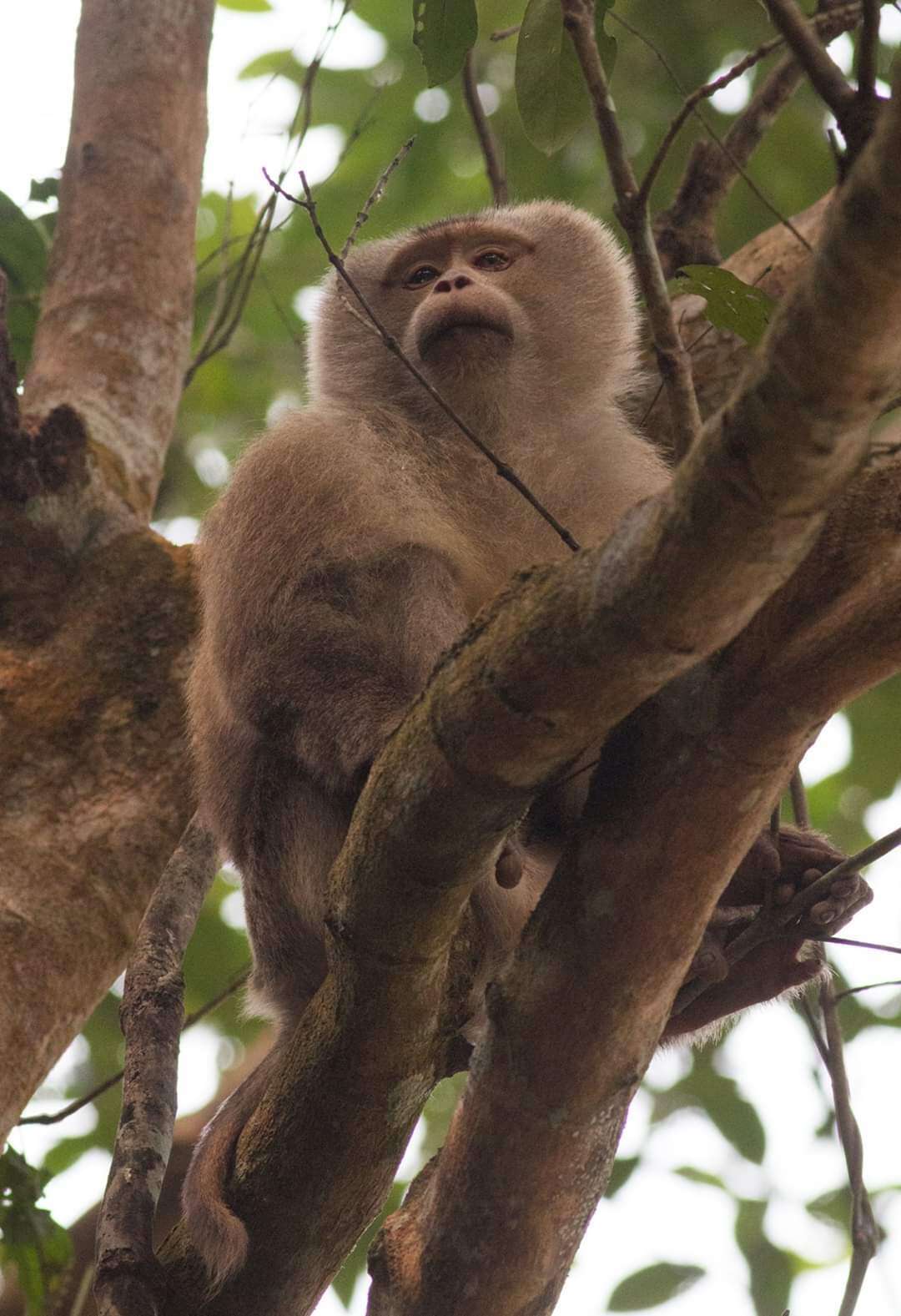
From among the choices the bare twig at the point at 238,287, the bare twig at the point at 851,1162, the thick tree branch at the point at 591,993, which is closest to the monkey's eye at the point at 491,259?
the bare twig at the point at 238,287

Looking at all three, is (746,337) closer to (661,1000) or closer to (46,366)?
A: (661,1000)

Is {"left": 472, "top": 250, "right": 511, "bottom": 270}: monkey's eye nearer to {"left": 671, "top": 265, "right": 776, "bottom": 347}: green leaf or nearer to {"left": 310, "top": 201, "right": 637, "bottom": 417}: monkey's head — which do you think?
{"left": 310, "top": 201, "right": 637, "bottom": 417}: monkey's head

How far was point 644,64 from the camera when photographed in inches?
227

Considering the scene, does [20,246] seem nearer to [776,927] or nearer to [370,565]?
[370,565]

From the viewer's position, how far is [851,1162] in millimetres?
3666

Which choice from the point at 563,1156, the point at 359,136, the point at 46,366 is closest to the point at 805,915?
the point at 563,1156

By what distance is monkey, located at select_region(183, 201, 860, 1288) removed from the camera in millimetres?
3500

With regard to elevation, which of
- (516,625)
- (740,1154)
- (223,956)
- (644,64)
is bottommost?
(516,625)

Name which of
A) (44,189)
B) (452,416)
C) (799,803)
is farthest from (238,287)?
(452,416)

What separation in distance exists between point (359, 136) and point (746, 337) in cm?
385

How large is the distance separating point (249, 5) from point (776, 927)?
527 cm

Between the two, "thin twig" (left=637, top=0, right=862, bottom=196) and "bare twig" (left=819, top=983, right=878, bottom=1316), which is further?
"bare twig" (left=819, top=983, right=878, bottom=1316)

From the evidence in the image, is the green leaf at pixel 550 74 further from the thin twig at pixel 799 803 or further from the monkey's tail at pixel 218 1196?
the monkey's tail at pixel 218 1196

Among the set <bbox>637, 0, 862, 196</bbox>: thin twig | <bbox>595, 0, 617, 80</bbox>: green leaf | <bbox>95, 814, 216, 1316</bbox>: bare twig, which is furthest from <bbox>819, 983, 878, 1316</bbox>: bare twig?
<bbox>595, 0, 617, 80</bbox>: green leaf
